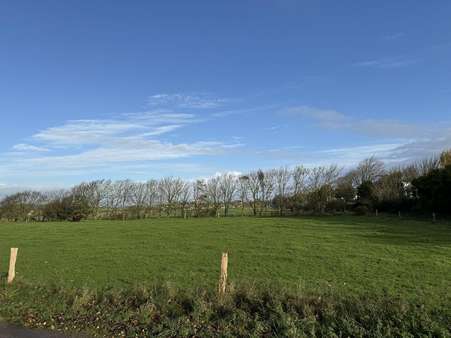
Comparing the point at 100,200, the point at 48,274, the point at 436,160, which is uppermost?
the point at 436,160

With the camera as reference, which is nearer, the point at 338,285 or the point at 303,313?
the point at 303,313

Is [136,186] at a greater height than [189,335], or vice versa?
[136,186]

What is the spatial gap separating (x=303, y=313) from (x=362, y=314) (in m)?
1.12

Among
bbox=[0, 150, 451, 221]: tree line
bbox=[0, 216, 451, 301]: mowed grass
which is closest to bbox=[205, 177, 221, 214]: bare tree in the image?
bbox=[0, 150, 451, 221]: tree line

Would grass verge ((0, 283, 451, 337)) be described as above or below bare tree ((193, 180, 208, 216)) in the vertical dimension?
below

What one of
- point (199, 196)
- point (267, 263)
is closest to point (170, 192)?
point (199, 196)

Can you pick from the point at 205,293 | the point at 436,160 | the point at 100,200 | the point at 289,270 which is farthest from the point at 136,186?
the point at 205,293

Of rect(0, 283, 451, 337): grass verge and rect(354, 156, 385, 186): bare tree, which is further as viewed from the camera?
rect(354, 156, 385, 186): bare tree

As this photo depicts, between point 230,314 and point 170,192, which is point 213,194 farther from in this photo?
point 230,314

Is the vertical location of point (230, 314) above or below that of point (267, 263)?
above

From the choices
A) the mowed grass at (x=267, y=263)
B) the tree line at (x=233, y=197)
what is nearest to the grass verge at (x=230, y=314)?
the mowed grass at (x=267, y=263)

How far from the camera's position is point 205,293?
377 inches

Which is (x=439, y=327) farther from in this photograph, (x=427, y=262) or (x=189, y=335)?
(x=427, y=262)

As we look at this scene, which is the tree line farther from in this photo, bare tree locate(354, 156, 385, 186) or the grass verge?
the grass verge
